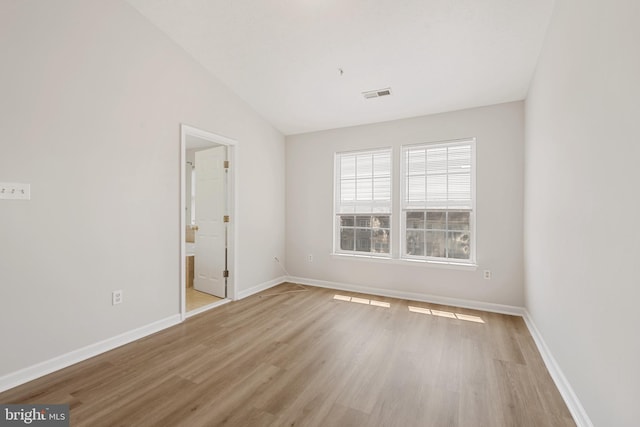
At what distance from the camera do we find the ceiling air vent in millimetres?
3554

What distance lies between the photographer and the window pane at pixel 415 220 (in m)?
4.12

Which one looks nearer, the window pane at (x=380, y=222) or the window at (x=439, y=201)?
the window at (x=439, y=201)

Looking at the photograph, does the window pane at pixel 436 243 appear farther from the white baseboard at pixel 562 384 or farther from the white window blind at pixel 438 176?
the white baseboard at pixel 562 384

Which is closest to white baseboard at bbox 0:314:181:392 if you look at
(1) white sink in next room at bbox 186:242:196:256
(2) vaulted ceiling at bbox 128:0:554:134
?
(1) white sink in next room at bbox 186:242:196:256

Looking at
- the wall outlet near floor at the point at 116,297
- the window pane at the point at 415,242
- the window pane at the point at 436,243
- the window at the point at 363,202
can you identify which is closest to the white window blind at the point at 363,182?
the window at the point at 363,202

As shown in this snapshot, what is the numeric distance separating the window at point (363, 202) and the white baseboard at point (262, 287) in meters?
1.15

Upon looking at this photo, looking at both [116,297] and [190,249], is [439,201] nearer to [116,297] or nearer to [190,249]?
[116,297]

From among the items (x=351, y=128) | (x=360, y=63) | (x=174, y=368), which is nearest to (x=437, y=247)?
(x=351, y=128)

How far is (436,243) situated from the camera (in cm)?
404

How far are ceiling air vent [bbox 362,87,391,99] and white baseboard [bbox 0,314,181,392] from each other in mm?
3583

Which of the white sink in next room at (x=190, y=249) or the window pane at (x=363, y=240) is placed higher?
the window pane at (x=363, y=240)

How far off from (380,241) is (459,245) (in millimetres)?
1111

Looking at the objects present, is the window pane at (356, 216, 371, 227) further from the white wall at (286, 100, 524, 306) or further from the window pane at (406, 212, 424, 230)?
the window pane at (406, 212, 424, 230)

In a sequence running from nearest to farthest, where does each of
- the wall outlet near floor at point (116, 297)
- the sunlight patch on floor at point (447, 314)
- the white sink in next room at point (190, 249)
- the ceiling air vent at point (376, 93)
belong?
the wall outlet near floor at point (116, 297)
the sunlight patch on floor at point (447, 314)
the ceiling air vent at point (376, 93)
the white sink in next room at point (190, 249)
